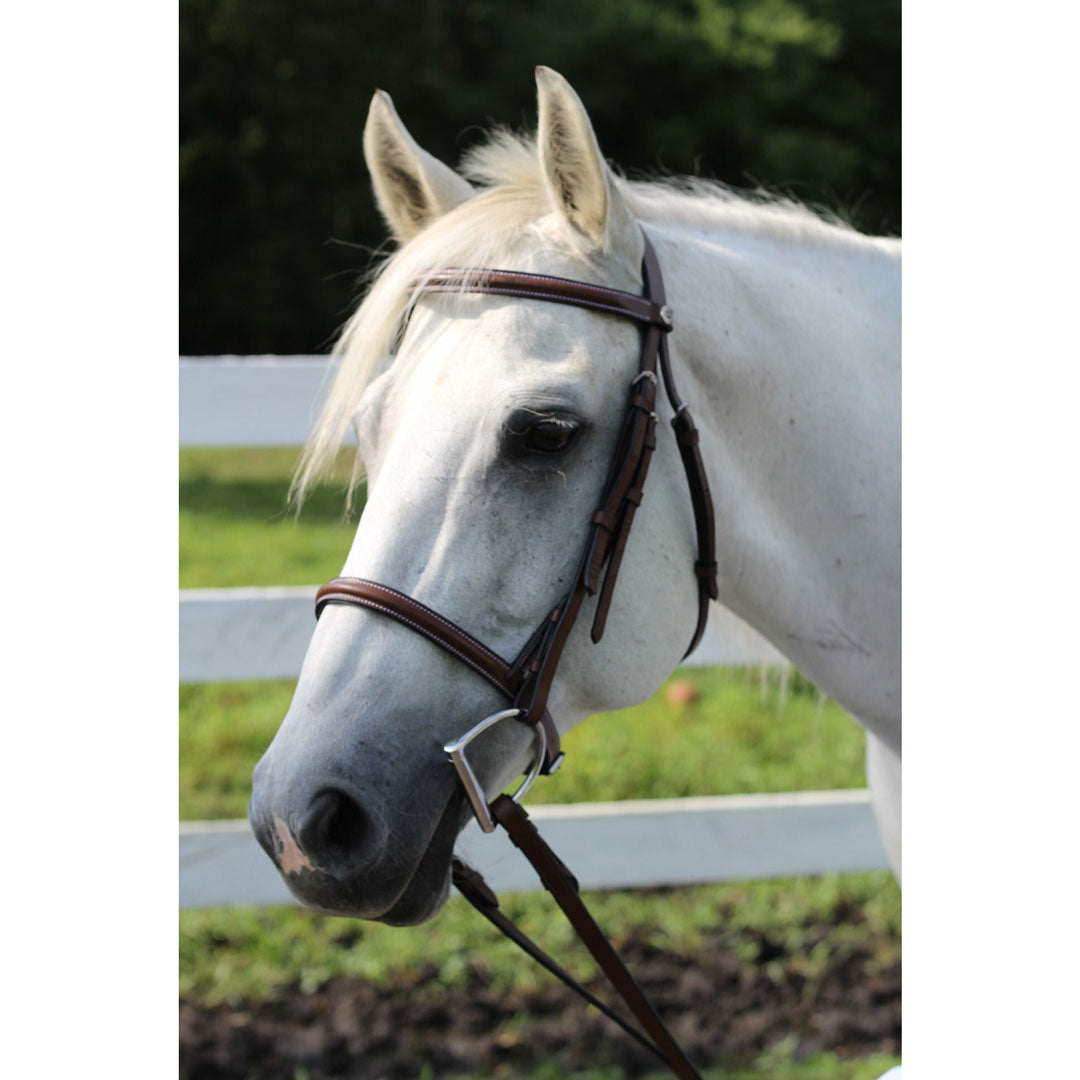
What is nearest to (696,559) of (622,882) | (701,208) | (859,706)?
(859,706)

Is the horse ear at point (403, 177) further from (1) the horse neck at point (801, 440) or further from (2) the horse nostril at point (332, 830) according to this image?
(2) the horse nostril at point (332, 830)

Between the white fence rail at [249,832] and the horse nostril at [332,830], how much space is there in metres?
1.59

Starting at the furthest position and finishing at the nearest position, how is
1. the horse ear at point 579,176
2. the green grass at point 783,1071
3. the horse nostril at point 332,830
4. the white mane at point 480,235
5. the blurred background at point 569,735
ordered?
the blurred background at point 569,735 < the green grass at point 783,1071 < the white mane at point 480,235 < the horse ear at point 579,176 < the horse nostril at point 332,830

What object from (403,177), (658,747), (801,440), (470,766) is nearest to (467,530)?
(470,766)

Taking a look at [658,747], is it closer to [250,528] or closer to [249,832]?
[249,832]

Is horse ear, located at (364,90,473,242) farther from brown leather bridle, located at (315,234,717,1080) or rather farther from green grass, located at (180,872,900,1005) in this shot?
green grass, located at (180,872,900,1005)

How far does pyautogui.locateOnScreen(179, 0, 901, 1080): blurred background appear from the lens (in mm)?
2898

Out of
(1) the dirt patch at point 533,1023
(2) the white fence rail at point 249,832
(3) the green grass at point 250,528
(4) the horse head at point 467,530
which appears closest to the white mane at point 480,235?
(4) the horse head at point 467,530

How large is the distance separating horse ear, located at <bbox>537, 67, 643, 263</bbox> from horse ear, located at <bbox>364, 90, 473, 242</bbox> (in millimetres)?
276

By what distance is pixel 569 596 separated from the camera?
1425mm

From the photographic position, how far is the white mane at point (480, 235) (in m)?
1.54
